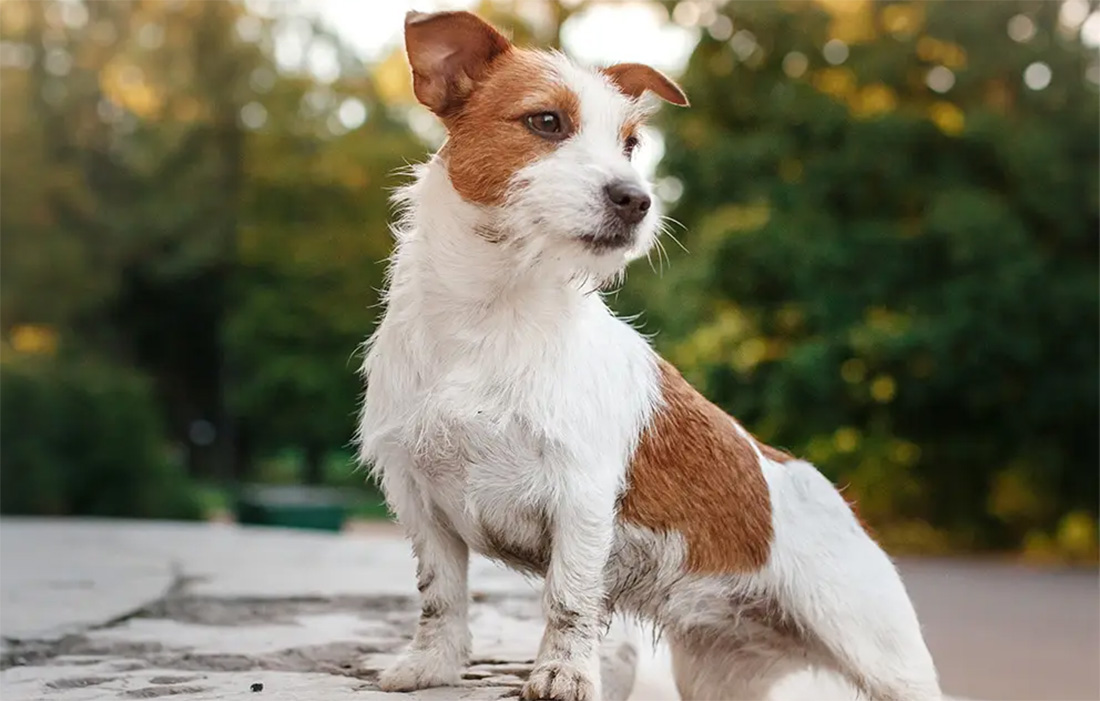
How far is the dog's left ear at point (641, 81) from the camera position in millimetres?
3352

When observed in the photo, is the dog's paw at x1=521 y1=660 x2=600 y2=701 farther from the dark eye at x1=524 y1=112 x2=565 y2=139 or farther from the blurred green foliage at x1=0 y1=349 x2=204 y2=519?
the blurred green foliage at x1=0 y1=349 x2=204 y2=519

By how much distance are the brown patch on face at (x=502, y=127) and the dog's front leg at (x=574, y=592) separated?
2.65 feet

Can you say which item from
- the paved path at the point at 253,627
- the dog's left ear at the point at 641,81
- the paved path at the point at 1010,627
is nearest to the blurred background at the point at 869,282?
the paved path at the point at 1010,627

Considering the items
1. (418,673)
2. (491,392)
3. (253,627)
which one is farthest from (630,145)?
(253,627)

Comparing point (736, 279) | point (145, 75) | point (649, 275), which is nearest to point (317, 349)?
point (145, 75)

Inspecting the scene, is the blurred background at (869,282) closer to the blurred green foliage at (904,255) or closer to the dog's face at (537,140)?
the blurred green foliage at (904,255)

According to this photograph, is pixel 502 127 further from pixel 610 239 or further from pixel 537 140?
pixel 610 239

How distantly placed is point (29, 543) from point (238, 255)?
16521mm

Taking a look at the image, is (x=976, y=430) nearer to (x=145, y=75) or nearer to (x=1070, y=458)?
(x=1070, y=458)

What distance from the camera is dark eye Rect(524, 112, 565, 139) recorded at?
297 cm

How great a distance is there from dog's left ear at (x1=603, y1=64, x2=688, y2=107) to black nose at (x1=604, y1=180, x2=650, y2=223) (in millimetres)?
557

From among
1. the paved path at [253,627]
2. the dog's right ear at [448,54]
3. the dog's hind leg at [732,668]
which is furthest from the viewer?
the paved path at [253,627]

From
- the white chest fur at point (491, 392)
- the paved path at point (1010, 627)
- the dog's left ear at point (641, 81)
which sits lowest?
the paved path at point (1010, 627)

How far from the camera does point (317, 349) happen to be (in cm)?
2369
